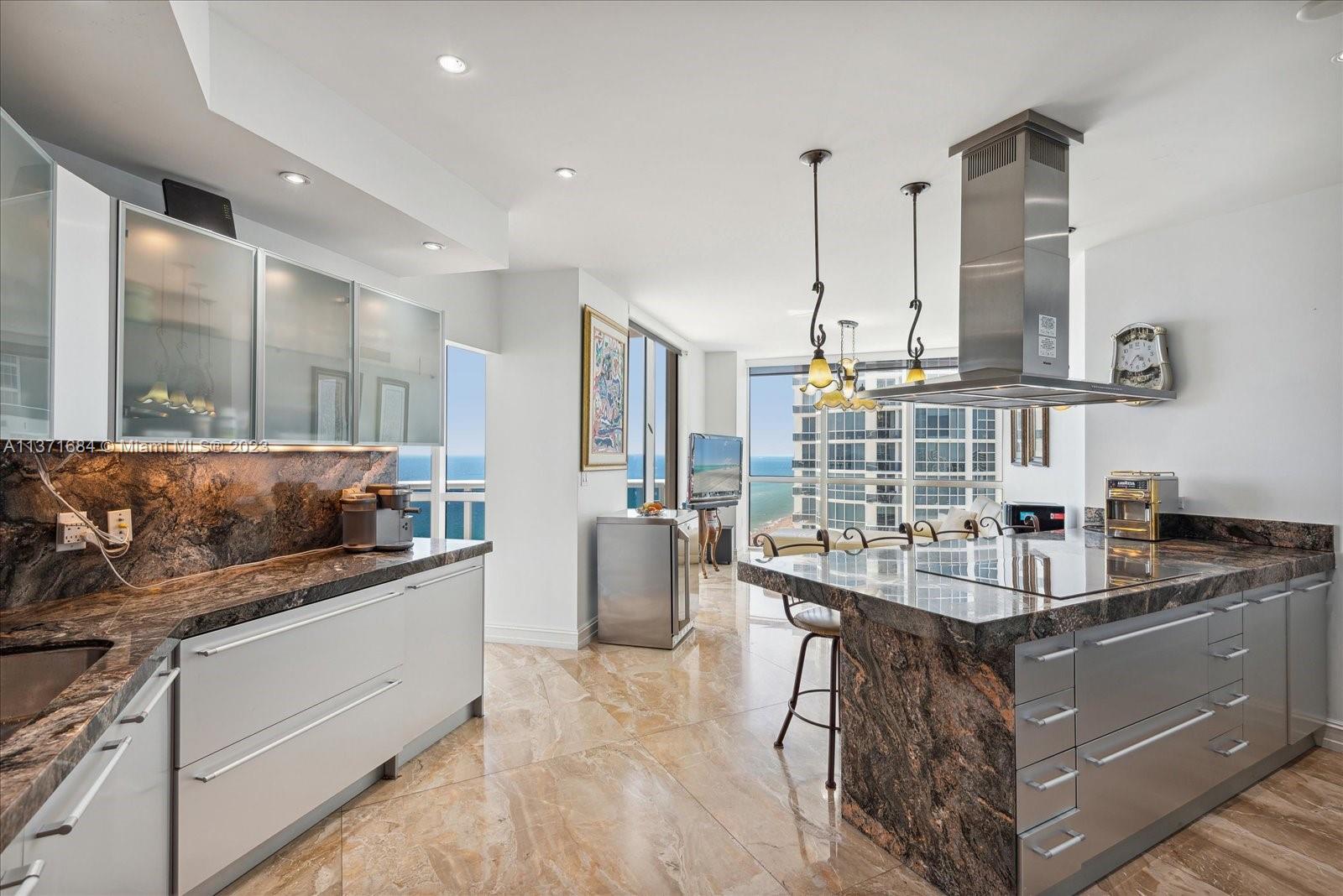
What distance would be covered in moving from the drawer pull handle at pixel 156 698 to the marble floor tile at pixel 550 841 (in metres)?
0.82

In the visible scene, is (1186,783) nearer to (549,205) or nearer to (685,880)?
(685,880)

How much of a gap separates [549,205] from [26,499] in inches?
90.3

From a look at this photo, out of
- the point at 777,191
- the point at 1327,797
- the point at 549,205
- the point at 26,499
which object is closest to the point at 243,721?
the point at 26,499

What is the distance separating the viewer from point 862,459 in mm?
7852

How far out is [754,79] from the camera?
2.06m

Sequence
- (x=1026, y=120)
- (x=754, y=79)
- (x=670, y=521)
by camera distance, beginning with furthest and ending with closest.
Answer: (x=670, y=521) < (x=1026, y=120) < (x=754, y=79)

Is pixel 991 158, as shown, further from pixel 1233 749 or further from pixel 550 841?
pixel 550 841

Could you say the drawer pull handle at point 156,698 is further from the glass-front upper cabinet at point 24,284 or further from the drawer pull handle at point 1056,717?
the drawer pull handle at point 1056,717

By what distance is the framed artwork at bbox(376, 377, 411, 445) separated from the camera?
110 inches

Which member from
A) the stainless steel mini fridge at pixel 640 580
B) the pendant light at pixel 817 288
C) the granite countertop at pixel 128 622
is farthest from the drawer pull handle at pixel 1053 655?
the stainless steel mini fridge at pixel 640 580

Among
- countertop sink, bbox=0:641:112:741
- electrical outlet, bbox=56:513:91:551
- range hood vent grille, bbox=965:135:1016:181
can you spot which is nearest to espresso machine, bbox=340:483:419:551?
electrical outlet, bbox=56:513:91:551

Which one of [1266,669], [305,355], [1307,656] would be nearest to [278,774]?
[305,355]

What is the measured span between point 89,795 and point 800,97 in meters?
2.61

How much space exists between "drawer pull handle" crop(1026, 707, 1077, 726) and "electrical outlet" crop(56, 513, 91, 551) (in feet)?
9.37
